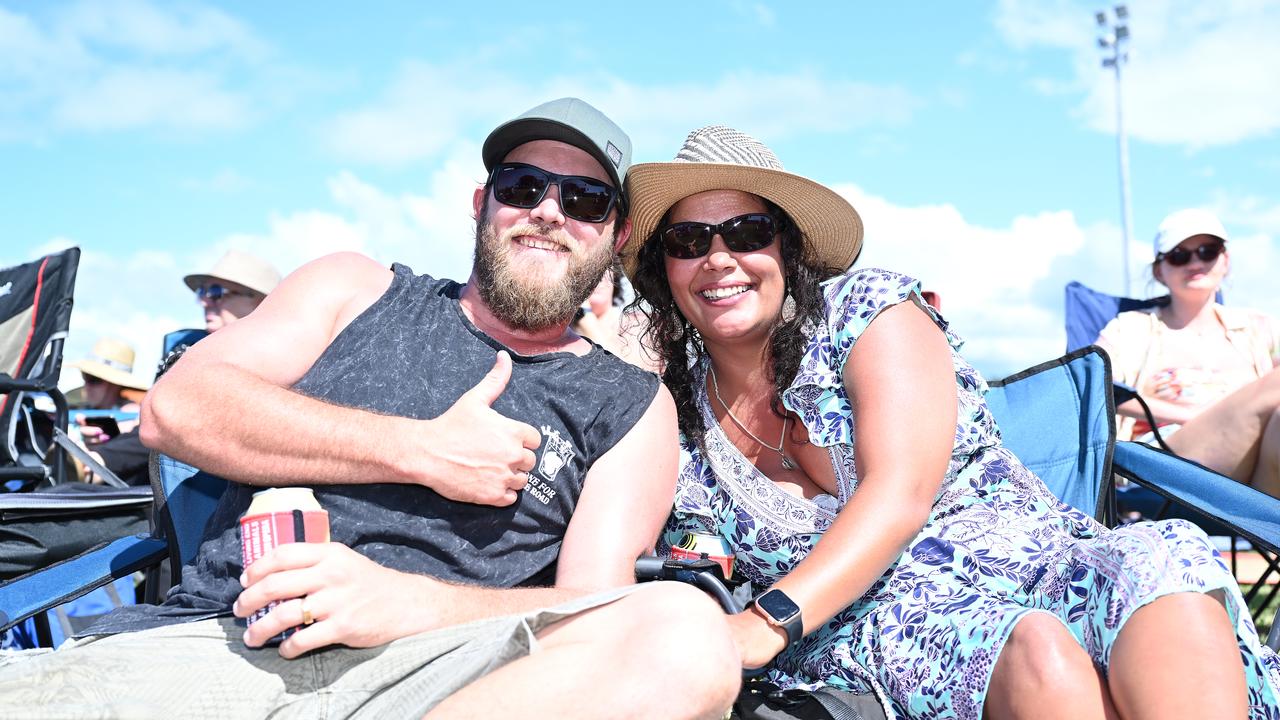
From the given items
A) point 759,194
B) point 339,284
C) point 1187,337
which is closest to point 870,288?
point 759,194

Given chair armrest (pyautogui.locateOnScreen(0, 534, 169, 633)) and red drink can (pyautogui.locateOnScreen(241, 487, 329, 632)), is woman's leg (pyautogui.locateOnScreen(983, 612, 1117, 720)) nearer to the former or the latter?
red drink can (pyautogui.locateOnScreen(241, 487, 329, 632))

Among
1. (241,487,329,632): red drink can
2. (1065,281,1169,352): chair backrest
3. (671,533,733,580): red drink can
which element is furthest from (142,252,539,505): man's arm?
(1065,281,1169,352): chair backrest

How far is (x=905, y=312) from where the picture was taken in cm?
239

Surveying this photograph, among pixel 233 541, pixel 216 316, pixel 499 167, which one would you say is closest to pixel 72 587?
pixel 233 541

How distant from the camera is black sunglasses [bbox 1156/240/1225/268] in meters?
5.39

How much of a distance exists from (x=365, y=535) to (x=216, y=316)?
4373 millimetres

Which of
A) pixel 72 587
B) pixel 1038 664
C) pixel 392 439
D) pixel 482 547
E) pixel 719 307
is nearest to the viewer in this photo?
pixel 1038 664

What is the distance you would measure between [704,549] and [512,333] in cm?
78

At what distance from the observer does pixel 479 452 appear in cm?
214

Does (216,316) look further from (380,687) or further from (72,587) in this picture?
(380,687)

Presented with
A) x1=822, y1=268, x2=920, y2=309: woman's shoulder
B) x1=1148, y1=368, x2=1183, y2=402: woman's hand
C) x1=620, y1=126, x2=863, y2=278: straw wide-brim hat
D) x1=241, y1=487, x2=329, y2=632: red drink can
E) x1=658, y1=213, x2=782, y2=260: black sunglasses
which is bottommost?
x1=1148, y1=368, x2=1183, y2=402: woman's hand

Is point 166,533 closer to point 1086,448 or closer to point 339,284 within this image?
point 339,284

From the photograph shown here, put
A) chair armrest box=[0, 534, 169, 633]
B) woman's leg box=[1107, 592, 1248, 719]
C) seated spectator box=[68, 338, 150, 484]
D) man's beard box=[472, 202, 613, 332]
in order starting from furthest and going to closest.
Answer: seated spectator box=[68, 338, 150, 484] < man's beard box=[472, 202, 613, 332] < chair armrest box=[0, 534, 169, 633] < woman's leg box=[1107, 592, 1248, 719]

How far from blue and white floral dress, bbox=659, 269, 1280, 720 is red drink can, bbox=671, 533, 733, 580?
0.26 feet
